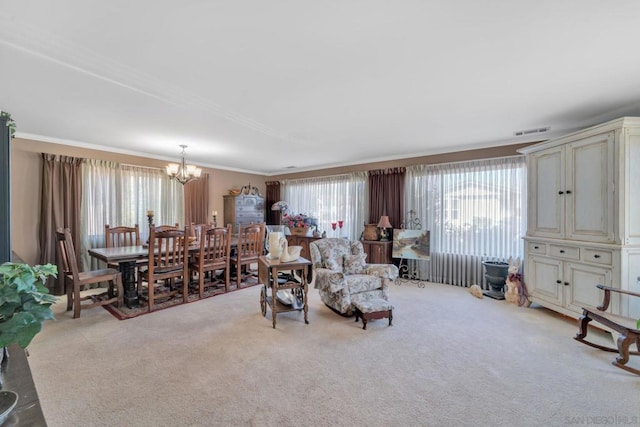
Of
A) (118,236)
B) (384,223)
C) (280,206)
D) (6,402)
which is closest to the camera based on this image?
(6,402)

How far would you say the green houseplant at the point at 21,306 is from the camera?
0.85 metres

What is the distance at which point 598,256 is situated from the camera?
116 inches

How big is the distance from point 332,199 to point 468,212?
297 cm

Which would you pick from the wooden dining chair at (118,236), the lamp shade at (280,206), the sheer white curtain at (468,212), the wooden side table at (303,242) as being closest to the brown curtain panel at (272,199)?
the lamp shade at (280,206)

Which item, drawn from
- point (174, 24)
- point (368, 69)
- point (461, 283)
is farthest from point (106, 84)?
point (461, 283)

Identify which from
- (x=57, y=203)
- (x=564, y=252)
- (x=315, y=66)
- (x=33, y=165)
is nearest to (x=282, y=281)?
(x=315, y=66)

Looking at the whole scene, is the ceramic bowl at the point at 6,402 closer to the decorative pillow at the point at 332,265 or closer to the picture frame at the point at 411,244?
the decorative pillow at the point at 332,265

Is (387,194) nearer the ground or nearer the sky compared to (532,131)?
nearer the ground

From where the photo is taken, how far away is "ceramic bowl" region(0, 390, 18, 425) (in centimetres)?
85

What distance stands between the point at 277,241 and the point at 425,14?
261cm

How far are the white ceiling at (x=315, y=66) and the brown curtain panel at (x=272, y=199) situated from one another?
374 cm

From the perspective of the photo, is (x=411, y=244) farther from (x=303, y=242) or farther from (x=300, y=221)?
(x=300, y=221)

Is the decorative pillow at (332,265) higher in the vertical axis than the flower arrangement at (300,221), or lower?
lower

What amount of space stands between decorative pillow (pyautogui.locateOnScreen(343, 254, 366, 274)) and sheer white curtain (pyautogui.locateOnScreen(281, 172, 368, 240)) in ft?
7.77
